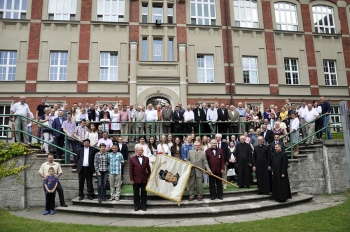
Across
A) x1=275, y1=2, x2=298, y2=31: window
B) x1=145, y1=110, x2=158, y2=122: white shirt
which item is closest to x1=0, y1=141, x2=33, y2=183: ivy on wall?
x1=145, y1=110, x2=158, y2=122: white shirt

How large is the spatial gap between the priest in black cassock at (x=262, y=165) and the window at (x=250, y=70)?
1230cm

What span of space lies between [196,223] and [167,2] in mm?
17985

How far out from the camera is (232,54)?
70.6ft

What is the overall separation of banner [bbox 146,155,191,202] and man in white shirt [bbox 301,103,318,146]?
19.9ft

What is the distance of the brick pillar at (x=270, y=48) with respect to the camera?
71.2ft

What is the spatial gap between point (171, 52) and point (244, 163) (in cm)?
1266

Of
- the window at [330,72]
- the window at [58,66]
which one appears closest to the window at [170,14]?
the window at [58,66]

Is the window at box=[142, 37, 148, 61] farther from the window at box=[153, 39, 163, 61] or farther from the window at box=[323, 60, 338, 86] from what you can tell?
the window at box=[323, 60, 338, 86]

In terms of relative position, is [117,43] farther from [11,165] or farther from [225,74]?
[11,165]

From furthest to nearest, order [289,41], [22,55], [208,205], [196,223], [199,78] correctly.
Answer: [289,41] → [199,78] → [22,55] → [208,205] → [196,223]

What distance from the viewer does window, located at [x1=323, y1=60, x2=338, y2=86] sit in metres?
22.9

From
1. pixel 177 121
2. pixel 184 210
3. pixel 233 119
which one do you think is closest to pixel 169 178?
pixel 184 210

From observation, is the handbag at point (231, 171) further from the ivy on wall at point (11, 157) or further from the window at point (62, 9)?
the window at point (62, 9)

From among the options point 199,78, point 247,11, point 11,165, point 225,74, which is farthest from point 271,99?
point 11,165
